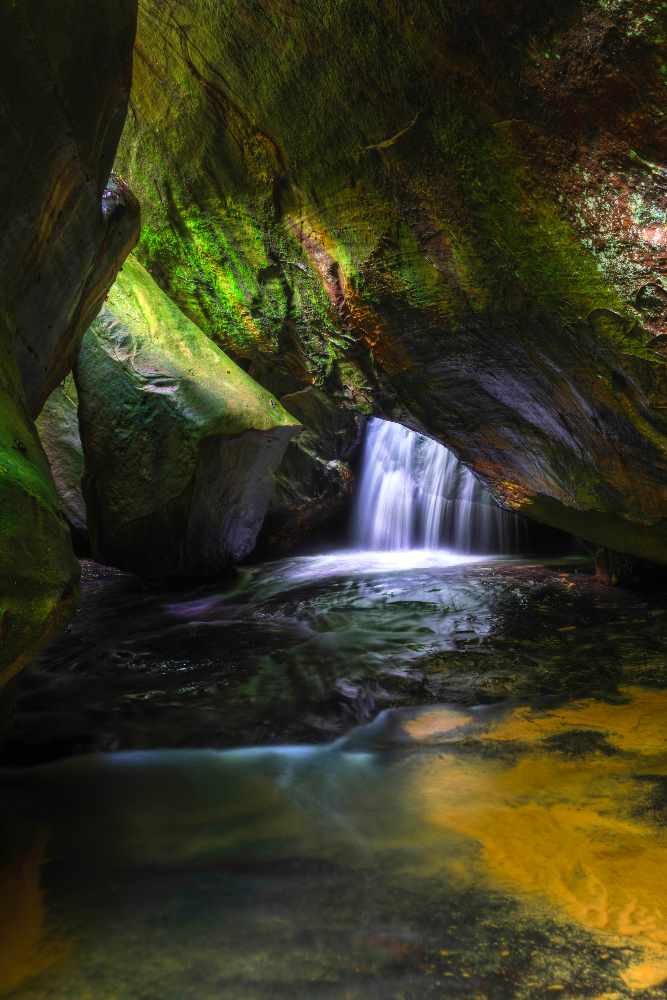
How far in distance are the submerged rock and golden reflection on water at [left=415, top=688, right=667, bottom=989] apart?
5092 millimetres

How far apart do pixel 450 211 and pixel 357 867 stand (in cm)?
411

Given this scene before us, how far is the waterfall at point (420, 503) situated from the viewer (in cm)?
1267

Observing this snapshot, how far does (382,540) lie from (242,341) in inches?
284

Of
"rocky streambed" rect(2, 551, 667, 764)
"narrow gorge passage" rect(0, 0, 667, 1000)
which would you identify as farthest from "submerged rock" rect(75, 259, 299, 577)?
"rocky streambed" rect(2, 551, 667, 764)

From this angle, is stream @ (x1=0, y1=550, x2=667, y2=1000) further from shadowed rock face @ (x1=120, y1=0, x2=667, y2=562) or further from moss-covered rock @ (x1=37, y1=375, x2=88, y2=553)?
moss-covered rock @ (x1=37, y1=375, x2=88, y2=553)

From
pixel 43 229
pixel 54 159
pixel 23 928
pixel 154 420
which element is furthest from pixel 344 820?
pixel 154 420

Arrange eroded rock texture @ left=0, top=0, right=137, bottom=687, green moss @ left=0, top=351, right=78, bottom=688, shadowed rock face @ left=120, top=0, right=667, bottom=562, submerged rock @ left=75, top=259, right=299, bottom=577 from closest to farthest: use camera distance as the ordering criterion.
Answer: green moss @ left=0, top=351, right=78, bottom=688 → eroded rock texture @ left=0, top=0, right=137, bottom=687 → shadowed rock face @ left=120, top=0, right=667, bottom=562 → submerged rock @ left=75, top=259, right=299, bottom=577

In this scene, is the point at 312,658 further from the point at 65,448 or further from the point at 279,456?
the point at 65,448

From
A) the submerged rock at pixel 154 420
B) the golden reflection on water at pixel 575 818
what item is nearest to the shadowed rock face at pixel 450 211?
the submerged rock at pixel 154 420

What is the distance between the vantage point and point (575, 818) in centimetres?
241

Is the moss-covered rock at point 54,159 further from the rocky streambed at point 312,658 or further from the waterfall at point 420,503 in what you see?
the waterfall at point 420,503

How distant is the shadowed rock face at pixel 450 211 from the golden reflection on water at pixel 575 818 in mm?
2218

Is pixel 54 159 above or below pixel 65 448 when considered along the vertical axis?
above

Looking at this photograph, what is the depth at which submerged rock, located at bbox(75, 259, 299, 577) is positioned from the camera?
23.9 ft
